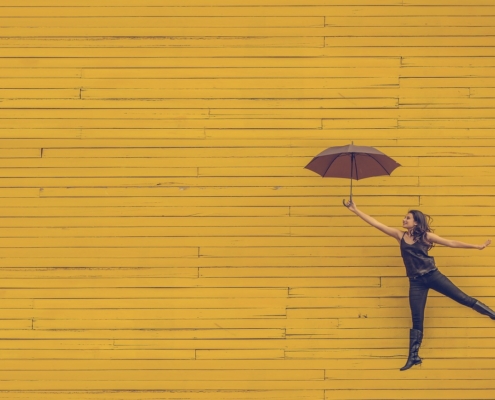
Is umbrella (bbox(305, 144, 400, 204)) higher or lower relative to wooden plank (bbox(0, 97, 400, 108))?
lower

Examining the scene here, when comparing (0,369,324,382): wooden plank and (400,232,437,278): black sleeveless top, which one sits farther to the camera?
(0,369,324,382): wooden plank

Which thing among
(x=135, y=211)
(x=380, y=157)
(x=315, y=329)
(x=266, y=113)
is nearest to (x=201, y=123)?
(x=266, y=113)

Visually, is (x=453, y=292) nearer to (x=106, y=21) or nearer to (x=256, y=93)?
(x=256, y=93)

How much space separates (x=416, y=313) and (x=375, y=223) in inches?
39.3

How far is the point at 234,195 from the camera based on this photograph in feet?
25.4

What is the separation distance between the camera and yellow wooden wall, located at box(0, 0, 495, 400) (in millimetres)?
7629

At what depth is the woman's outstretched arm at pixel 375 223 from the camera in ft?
23.7

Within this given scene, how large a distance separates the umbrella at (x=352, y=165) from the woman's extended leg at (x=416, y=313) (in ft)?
3.80

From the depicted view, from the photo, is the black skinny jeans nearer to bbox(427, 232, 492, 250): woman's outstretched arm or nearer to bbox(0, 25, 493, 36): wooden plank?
bbox(427, 232, 492, 250): woman's outstretched arm

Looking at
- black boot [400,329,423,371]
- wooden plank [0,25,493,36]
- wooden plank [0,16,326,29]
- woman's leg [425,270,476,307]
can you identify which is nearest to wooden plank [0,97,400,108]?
wooden plank [0,25,493,36]

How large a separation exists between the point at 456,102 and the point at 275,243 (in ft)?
8.01

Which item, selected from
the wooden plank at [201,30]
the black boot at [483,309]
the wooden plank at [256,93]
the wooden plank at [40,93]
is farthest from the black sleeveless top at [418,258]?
the wooden plank at [40,93]

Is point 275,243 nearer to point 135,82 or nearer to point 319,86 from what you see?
point 319,86

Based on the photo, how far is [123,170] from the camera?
305 inches
